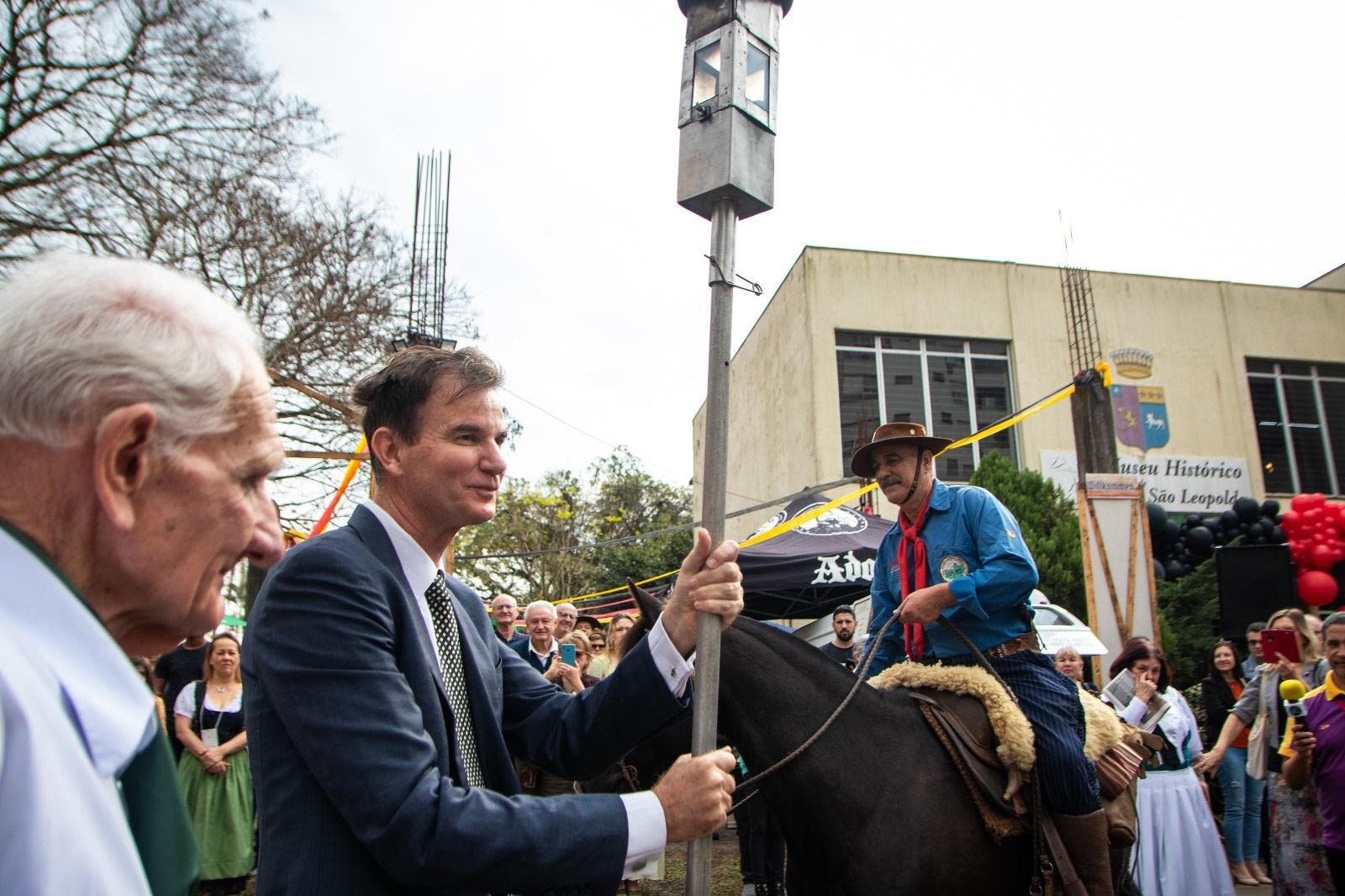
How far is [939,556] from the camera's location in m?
4.06

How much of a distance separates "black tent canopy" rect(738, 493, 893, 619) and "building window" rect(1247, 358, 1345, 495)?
17288 millimetres

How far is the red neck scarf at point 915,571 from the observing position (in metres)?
4.15

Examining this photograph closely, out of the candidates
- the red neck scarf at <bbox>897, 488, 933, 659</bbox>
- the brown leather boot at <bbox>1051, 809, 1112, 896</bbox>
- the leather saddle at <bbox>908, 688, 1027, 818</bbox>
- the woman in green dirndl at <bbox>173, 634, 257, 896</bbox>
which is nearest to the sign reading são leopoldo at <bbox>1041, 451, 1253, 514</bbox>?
the red neck scarf at <bbox>897, 488, 933, 659</bbox>

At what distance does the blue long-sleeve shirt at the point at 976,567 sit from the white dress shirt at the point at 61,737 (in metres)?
3.28

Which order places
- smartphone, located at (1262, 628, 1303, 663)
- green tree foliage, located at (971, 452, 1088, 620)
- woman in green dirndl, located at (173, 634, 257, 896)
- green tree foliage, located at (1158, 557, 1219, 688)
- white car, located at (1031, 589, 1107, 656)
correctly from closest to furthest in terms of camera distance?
1. smartphone, located at (1262, 628, 1303, 663)
2. woman in green dirndl, located at (173, 634, 257, 896)
3. white car, located at (1031, 589, 1107, 656)
4. green tree foliage, located at (1158, 557, 1219, 688)
5. green tree foliage, located at (971, 452, 1088, 620)

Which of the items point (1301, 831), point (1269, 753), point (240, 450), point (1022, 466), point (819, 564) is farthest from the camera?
point (1022, 466)

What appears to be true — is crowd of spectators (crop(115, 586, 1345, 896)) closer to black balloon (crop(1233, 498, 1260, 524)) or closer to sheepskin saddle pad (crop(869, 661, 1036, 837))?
sheepskin saddle pad (crop(869, 661, 1036, 837))

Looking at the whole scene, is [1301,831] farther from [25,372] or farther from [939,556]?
[25,372]

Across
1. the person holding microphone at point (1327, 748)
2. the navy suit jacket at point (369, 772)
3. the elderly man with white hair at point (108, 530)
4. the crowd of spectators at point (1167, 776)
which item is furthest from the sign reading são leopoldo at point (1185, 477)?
the elderly man with white hair at point (108, 530)

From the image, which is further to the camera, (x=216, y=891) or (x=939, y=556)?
(x=216, y=891)

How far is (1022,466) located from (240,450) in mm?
21972

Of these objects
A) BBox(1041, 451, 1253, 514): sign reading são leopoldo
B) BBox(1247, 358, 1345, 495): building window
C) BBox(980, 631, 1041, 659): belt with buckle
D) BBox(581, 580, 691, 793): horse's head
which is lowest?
BBox(581, 580, 691, 793): horse's head

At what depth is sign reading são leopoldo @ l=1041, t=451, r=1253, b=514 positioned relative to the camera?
71.1 ft

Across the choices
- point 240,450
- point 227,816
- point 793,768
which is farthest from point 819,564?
point 240,450
